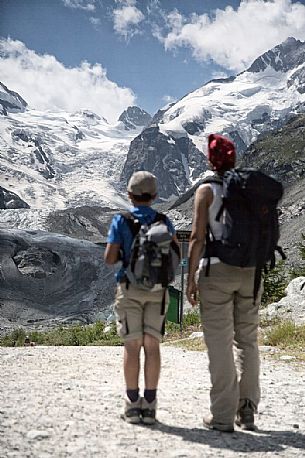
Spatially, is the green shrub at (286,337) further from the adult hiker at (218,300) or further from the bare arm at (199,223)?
the bare arm at (199,223)

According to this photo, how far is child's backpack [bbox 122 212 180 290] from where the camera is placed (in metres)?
3.71

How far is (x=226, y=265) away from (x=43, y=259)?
69.1 metres

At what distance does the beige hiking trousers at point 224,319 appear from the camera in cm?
378

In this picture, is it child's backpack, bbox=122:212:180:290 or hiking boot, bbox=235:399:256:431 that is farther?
hiking boot, bbox=235:399:256:431

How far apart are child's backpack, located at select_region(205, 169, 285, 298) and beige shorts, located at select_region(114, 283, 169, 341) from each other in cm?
54

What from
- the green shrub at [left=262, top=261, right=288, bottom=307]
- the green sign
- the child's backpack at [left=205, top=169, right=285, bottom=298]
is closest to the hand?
the child's backpack at [left=205, top=169, right=285, bottom=298]

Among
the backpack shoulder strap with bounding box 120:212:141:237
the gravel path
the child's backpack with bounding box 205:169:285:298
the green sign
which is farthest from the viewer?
the green sign

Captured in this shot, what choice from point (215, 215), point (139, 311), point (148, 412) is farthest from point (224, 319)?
point (148, 412)

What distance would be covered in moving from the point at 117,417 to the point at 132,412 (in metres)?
0.20

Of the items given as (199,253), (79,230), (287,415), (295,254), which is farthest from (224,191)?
(79,230)

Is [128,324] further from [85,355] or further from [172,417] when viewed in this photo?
[85,355]

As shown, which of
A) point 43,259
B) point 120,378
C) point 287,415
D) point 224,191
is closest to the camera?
point 224,191

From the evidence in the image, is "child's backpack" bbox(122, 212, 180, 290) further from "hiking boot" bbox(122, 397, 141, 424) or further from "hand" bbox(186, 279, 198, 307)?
"hiking boot" bbox(122, 397, 141, 424)

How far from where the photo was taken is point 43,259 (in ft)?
234
